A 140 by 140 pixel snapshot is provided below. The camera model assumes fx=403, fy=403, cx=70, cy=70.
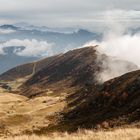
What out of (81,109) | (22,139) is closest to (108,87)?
(81,109)

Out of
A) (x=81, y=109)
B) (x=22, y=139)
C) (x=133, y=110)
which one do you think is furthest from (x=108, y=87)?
(x=22, y=139)

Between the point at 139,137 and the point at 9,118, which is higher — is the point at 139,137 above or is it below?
above

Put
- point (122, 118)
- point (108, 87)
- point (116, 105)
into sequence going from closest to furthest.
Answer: point (122, 118) < point (116, 105) < point (108, 87)

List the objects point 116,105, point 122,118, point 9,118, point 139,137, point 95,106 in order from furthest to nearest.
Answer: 1. point 9,118
2. point 95,106
3. point 116,105
4. point 122,118
5. point 139,137

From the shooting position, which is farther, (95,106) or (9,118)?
(9,118)

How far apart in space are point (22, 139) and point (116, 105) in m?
67.0

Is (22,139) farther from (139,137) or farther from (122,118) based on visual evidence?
(122,118)

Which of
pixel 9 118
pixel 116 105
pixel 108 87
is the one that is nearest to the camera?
pixel 116 105

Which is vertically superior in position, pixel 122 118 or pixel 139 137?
pixel 139 137

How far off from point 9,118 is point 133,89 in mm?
37035

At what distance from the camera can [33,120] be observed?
359 ft

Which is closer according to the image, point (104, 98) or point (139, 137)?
point (139, 137)

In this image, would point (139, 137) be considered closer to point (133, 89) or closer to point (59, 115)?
point (133, 89)

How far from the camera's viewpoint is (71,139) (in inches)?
914
